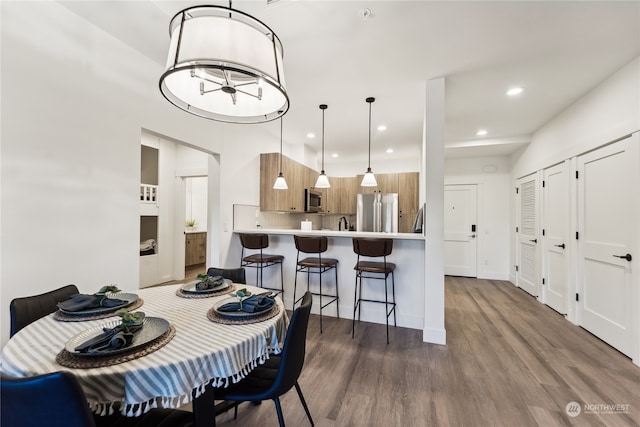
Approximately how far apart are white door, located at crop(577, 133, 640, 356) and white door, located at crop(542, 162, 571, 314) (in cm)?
27

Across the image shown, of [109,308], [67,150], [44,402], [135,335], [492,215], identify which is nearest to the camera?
[44,402]

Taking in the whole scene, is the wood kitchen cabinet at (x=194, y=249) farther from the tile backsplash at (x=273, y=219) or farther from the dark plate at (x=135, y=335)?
the dark plate at (x=135, y=335)

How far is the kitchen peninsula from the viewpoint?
3.03 m

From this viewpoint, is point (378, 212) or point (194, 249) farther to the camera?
point (194, 249)

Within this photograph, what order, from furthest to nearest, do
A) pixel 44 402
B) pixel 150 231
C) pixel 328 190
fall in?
pixel 328 190 → pixel 150 231 → pixel 44 402

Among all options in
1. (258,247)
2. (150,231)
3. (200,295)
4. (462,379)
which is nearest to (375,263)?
(462,379)

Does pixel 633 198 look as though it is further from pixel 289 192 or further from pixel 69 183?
pixel 69 183

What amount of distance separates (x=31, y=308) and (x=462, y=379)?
9.42 feet

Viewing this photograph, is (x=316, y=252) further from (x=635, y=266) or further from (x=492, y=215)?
(x=492, y=215)

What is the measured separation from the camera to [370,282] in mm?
3213

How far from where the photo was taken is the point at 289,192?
4625 millimetres

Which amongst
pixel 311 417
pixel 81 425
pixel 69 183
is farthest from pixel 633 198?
pixel 69 183

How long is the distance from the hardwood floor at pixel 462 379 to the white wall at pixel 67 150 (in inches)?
62.7

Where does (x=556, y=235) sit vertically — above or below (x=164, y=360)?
above
